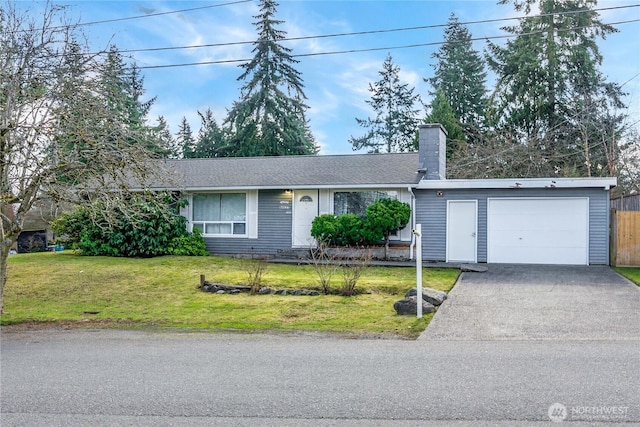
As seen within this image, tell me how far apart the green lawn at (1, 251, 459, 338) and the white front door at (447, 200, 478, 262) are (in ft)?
6.08

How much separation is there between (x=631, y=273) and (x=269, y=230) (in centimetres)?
1107

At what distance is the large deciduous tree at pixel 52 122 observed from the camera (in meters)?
8.96

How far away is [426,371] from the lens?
223 inches

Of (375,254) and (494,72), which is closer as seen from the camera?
(375,254)

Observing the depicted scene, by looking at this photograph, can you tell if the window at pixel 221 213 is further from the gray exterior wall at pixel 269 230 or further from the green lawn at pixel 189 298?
the green lawn at pixel 189 298

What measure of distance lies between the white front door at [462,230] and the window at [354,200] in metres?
2.23

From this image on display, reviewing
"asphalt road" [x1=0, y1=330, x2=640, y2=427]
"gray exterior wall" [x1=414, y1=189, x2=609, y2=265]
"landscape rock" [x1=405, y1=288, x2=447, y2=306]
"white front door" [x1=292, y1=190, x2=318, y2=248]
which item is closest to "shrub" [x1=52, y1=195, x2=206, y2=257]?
"white front door" [x1=292, y1=190, x2=318, y2=248]

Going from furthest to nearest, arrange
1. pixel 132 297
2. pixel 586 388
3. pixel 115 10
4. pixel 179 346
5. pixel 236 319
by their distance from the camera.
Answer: pixel 115 10 → pixel 132 297 → pixel 236 319 → pixel 179 346 → pixel 586 388

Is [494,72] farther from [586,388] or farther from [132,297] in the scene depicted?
[586,388]

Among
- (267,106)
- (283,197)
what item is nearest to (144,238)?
(283,197)

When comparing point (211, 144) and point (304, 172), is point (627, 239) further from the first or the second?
point (211, 144)

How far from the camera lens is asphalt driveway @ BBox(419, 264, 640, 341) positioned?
26.0ft

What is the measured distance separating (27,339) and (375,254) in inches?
430

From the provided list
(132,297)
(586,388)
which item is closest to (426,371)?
(586,388)
